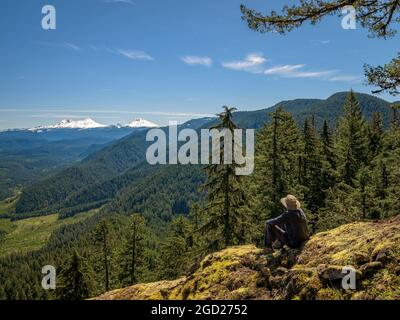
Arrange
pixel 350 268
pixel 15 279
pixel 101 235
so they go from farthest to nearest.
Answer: pixel 15 279 → pixel 101 235 → pixel 350 268

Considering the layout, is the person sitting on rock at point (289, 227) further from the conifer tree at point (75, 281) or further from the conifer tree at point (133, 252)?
the conifer tree at point (75, 281)

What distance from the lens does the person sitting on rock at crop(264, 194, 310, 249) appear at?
1195 centimetres

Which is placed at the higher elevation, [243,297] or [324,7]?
[324,7]

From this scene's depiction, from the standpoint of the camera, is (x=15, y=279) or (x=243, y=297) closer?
(x=243, y=297)

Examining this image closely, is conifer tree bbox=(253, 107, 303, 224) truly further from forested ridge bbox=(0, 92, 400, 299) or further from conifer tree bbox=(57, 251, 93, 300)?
conifer tree bbox=(57, 251, 93, 300)

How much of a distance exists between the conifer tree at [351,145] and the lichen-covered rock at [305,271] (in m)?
23.4

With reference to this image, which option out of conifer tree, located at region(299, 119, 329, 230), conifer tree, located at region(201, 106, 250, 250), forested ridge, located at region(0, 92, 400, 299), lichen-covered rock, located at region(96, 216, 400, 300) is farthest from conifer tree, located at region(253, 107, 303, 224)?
lichen-covered rock, located at region(96, 216, 400, 300)

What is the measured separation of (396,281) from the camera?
795 centimetres

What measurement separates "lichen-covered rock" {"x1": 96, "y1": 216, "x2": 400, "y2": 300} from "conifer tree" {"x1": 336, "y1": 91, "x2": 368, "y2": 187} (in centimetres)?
2340

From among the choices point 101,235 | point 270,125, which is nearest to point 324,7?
point 270,125

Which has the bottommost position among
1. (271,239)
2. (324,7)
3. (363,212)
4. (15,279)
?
(15,279)

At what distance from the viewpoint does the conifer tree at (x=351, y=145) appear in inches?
1361
